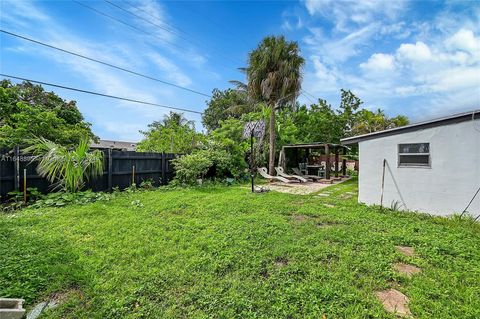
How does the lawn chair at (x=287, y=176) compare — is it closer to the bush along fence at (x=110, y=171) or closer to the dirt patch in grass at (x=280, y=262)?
the bush along fence at (x=110, y=171)

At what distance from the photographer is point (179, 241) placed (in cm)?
368

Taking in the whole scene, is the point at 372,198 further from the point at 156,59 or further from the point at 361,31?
the point at 156,59

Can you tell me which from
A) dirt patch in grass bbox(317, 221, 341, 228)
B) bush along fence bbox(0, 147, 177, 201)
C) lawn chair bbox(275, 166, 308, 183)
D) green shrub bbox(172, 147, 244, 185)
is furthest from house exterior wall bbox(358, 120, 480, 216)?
bush along fence bbox(0, 147, 177, 201)

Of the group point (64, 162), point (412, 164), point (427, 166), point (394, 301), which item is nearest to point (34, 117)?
point (64, 162)

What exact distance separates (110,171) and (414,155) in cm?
926

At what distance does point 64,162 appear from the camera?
618cm

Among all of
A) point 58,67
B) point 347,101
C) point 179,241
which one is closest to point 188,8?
point 58,67

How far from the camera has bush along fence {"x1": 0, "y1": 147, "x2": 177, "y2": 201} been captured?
5.66 m

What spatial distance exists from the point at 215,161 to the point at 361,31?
897cm

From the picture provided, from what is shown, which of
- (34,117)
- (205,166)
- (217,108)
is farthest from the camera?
(217,108)

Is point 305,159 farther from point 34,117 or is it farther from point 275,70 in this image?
point 34,117

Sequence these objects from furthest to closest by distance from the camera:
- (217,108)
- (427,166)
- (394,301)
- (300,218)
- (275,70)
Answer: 1. (217,108)
2. (275,70)
3. (427,166)
4. (300,218)
5. (394,301)

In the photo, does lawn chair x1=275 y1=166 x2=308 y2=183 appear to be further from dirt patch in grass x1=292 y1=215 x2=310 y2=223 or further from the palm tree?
dirt patch in grass x1=292 y1=215 x2=310 y2=223

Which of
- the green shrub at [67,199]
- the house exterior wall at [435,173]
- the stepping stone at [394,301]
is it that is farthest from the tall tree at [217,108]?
the stepping stone at [394,301]
